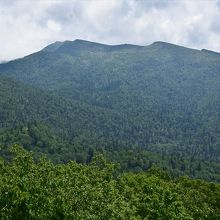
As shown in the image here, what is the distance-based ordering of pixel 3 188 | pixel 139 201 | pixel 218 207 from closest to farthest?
1. pixel 3 188
2. pixel 139 201
3. pixel 218 207

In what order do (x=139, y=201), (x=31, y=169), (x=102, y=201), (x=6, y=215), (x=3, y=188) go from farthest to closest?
(x=139, y=201) < (x=31, y=169) < (x=102, y=201) < (x=3, y=188) < (x=6, y=215)

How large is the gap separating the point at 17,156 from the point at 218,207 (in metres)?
60.3

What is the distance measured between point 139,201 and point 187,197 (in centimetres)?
2731

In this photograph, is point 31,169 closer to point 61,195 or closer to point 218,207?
point 61,195

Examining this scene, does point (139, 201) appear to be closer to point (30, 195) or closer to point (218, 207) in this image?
point (30, 195)

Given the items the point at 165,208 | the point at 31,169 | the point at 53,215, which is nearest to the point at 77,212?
the point at 53,215

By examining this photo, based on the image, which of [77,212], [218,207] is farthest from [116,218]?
[218,207]

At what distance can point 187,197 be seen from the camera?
311 feet

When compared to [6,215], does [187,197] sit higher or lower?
lower

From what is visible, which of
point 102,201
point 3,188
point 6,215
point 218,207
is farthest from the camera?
point 218,207

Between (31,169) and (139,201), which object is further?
(139,201)

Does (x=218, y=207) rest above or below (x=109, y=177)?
below

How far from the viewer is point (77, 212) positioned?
45.8 meters

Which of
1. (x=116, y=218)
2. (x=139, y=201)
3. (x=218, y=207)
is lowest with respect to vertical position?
(x=218, y=207)
